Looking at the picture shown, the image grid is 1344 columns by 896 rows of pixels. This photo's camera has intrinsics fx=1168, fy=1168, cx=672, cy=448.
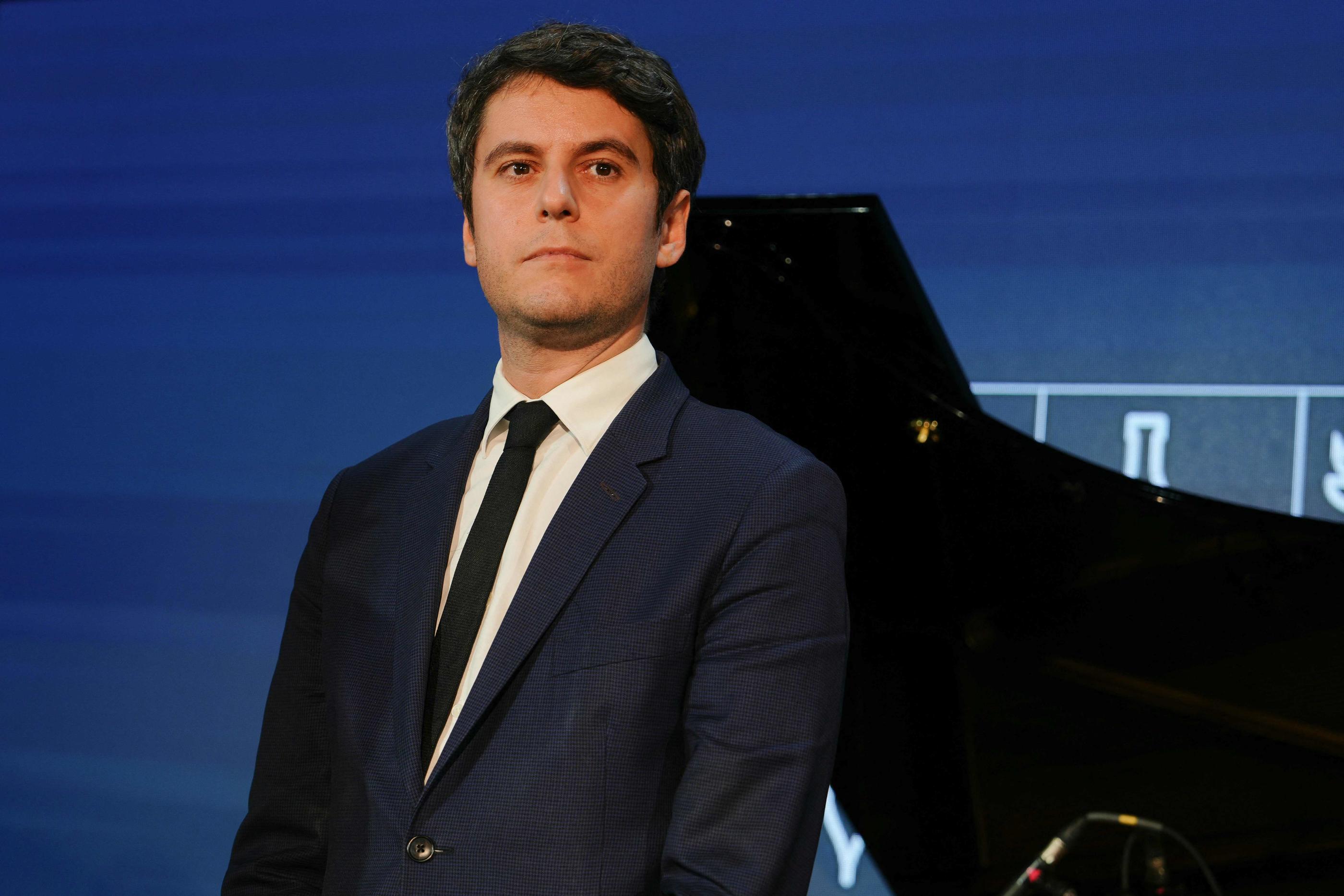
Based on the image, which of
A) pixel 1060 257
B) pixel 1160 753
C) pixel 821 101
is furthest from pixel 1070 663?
pixel 821 101

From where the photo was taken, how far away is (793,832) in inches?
35.8

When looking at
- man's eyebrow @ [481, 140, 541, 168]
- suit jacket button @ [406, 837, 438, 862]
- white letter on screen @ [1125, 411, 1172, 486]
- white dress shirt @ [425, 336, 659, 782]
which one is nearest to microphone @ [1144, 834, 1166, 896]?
white letter on screen @ [1125, 411, 1172, 486]

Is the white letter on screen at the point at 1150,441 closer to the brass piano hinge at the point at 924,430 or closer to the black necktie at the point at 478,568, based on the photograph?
the brass piano hinge at the point at 924,430

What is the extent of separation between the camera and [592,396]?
3.67 feet

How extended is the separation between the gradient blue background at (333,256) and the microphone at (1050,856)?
2.50 feet

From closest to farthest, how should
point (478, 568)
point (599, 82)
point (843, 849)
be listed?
point (478, 568), point (599, 82), point (843, 849)

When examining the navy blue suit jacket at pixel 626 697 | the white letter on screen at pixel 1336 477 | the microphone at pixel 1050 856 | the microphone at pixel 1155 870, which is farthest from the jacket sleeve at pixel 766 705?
the white letter on screen at pixel 1336 477


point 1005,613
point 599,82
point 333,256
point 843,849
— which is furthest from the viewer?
point 333,256

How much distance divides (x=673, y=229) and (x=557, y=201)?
196 millimetres

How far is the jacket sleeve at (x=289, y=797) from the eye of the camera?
1.11 meters

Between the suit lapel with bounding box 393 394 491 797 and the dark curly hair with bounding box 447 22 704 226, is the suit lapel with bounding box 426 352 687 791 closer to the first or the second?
the suit lapel with bounding box 393 394 491 797

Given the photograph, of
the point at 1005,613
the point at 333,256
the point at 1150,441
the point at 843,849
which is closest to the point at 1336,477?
the point at 1150,441

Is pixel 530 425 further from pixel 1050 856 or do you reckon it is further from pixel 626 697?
pixel 1050 856

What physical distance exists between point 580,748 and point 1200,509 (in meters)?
1.41
